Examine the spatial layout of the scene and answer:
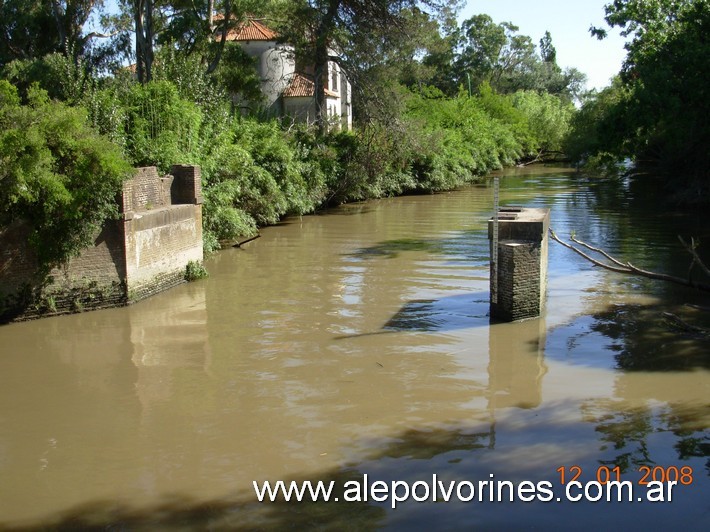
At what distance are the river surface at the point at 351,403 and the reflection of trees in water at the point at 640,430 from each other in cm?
3

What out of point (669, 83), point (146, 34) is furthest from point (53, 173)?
point (669, 83)

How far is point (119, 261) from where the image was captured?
14.7 m

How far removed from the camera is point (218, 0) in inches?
1398

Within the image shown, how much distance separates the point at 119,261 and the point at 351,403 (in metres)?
7.01

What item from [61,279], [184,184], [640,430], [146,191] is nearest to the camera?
[640,430]

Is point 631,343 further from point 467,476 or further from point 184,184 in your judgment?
point 184,184

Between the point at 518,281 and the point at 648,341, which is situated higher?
the point at 518,281

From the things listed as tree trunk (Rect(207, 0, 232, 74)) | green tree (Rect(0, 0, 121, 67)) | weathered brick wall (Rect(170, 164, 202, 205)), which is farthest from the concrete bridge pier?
green tree (Rect(0, 0, 121, 67))

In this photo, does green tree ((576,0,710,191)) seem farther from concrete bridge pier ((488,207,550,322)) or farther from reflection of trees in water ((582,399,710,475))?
reflection of trees in water ((582,399,710,475))

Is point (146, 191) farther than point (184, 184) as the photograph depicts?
No

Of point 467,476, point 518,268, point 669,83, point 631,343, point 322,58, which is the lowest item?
point 467,476

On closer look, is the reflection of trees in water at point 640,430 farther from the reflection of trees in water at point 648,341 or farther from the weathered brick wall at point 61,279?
the weathered brick wall at point 61,279

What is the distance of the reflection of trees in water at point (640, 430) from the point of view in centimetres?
794

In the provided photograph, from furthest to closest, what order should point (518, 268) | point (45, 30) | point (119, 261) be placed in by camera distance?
point (45, 30) < point (119, 261) < point (518, 268)
